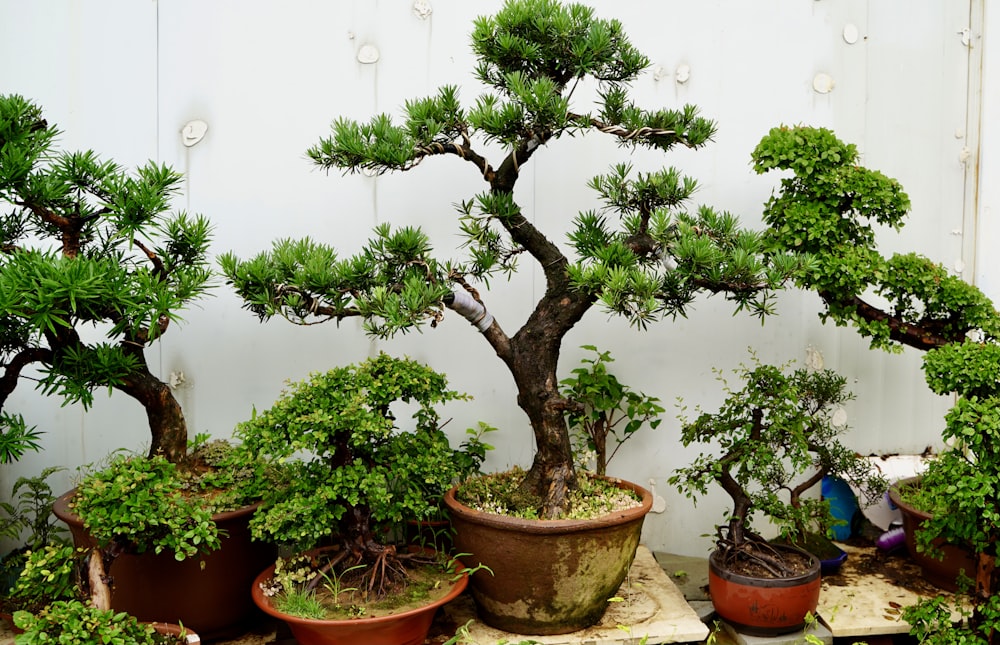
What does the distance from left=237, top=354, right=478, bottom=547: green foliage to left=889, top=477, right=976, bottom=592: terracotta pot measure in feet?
5.32

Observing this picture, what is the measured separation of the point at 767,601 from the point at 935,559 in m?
0.67

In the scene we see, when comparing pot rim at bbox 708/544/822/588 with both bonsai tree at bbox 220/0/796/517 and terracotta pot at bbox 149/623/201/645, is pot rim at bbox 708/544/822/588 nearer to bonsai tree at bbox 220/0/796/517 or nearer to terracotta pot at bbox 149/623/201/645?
bonsai tree at bbox 220/0/796/517

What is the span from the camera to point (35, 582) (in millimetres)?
2225

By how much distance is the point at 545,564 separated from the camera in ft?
8.14

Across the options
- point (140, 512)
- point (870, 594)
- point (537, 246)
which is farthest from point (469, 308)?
point (870, 594)

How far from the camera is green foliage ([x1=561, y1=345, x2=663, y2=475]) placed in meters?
3.11

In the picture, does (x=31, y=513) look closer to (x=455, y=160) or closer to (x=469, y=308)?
(x=469, y=308)

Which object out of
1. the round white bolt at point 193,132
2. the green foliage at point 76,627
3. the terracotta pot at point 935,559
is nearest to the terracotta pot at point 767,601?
the terracotta pot at point 935,559

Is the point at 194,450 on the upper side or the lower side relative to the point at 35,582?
upper

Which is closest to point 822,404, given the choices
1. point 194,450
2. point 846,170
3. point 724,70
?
point 846,170

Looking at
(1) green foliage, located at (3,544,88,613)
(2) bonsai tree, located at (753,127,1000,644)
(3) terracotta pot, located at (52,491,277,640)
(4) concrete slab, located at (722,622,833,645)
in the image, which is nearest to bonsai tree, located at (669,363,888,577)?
(4) concrete slab, located at (722,622,833,645)

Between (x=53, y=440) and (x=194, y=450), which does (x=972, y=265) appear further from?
(x=53, y=440)

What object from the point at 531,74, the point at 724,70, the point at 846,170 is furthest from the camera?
the point at 724,70

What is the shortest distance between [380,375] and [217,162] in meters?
1.10
